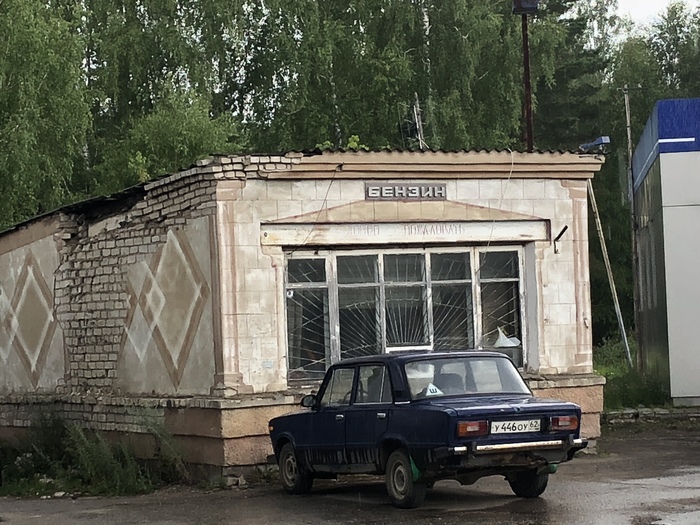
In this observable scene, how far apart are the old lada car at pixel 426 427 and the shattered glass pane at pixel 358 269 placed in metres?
2.56

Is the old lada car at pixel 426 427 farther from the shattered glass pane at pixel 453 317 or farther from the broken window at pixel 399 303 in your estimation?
the shattered glass pane at pixel 453 317

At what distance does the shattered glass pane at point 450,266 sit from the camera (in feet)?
54.8

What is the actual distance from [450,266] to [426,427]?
5057mm

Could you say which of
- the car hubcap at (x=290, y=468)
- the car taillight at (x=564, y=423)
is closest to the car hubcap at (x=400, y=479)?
the car taillight at (x=564, y=423)

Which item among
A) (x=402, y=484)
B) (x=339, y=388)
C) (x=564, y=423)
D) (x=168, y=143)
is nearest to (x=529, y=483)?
(x=564, y=423)

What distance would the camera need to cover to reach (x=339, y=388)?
13.7 m

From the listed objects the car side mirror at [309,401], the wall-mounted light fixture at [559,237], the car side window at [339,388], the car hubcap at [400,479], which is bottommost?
the car hubcap at [400,479]

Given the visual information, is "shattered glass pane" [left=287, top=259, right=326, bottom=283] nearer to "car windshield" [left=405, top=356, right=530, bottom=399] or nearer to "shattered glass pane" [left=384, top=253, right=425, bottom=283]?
"shattered glass pane" [left=384, top=253, right=425, bottom=283]

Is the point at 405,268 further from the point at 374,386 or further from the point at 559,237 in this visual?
the point at 374,386

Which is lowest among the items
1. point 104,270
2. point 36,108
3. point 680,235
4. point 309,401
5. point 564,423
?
point 564,423

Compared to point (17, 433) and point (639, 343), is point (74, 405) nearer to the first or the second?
point (17, 433)

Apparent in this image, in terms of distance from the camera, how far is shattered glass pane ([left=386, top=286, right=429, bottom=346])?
16.5 metres

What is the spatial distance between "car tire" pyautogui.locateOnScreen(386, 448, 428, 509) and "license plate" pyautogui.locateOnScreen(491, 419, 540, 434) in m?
0.93

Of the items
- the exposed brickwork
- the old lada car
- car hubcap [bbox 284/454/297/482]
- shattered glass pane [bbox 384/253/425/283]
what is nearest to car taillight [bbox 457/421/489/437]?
the old lada car
